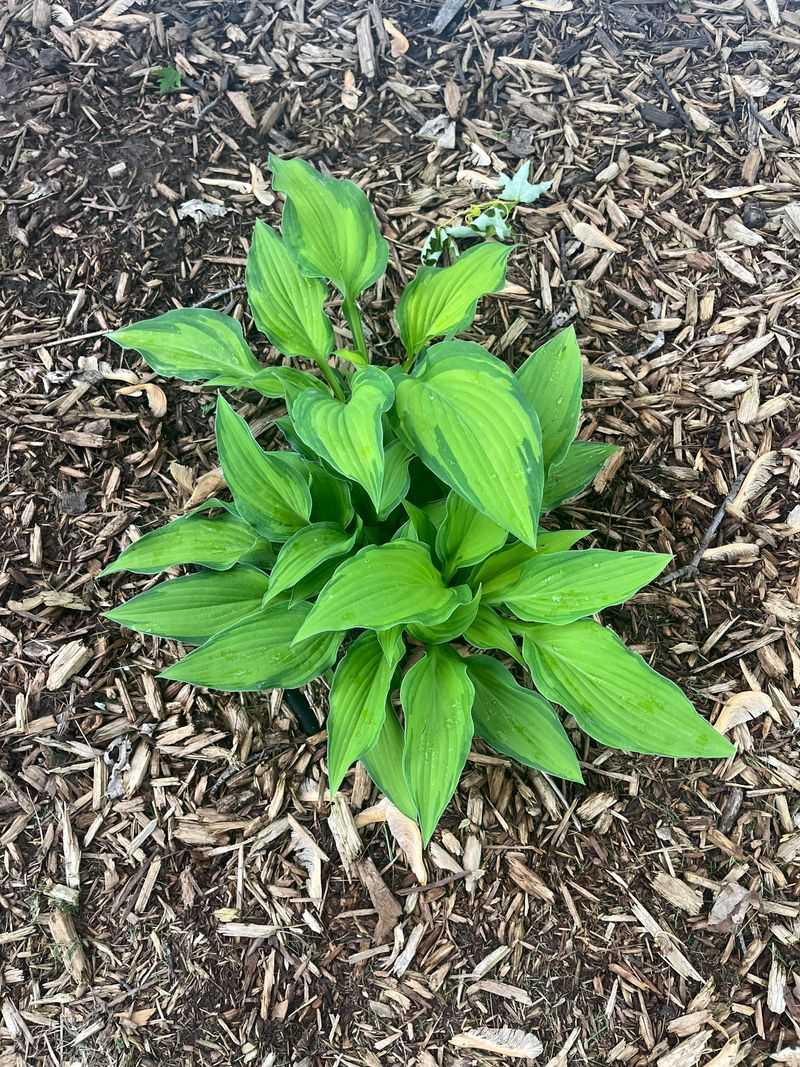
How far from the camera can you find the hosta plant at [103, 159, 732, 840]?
1488 mm

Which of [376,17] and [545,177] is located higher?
[376,17]

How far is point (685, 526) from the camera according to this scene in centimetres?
213

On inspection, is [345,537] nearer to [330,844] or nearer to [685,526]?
[330,844]

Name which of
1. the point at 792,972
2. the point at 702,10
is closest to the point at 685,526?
the point at 792,972

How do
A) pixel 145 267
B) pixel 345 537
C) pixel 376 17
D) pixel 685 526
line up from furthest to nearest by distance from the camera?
pixel 376 17
pixel 145 267
pixel 685 526
pixel 345 537

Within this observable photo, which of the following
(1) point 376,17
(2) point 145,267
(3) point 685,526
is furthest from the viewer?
(1) point 376,17

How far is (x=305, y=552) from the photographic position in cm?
167

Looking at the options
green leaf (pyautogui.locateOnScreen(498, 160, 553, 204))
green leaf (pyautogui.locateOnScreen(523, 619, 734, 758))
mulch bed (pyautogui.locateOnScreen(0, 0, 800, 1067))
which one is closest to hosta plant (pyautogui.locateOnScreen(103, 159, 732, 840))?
Answer: green leaf (pyautogui.locateOnScreen(523, 619, 734, 758))

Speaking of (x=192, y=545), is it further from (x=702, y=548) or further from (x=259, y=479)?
(x=702, y=548)

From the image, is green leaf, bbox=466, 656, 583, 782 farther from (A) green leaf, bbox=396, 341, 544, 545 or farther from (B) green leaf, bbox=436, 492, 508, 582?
(A) green leaf, bbox=396, 341, 544, 545

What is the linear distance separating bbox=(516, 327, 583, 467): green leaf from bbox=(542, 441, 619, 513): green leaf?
9 cm

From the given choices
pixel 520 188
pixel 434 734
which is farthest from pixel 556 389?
pixel 520 188

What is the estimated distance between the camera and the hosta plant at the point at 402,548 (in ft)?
4.88

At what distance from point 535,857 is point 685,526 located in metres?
0.92
